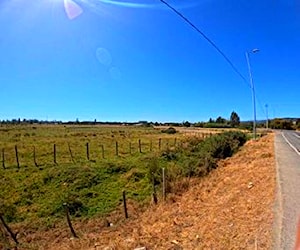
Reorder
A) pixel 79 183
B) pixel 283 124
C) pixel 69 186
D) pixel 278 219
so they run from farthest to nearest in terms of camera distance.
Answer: pixel 283 124, pixel 79 183, pixel 69 186, pixel 278 219

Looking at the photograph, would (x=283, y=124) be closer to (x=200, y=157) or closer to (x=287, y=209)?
(x=200, y=157)

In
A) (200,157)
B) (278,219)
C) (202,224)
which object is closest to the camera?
(278,219)

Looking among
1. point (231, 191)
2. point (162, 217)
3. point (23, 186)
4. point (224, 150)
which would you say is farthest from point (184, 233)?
point (224, 150)

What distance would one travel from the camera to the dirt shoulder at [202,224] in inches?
292

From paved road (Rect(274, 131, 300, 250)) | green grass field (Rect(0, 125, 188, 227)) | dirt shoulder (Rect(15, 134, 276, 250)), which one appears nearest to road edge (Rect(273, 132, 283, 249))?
paved road (Rect(274, 131, 300, 250))

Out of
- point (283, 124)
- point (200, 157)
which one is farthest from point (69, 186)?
point (283, 124)

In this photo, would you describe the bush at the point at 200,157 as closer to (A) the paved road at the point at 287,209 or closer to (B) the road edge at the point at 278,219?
(A) the paved road at the point at 287,209

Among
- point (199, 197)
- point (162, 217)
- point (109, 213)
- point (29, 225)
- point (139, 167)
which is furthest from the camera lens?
point (139, 167)

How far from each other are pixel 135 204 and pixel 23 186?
26.6 ft

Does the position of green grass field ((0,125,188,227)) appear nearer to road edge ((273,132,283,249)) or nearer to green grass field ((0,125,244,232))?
green grass field ((0,125,244,232))

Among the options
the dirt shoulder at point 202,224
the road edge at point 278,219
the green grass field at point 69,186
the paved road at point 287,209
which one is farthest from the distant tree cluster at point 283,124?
the road edge at point 278,219

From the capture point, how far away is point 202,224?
899 cm

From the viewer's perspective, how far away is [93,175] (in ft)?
70.9

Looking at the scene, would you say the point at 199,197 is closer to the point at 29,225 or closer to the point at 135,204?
the point at 135,204
